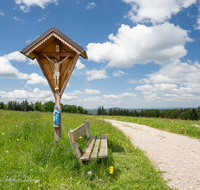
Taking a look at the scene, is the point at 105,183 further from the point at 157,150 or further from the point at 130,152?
the point at 157,150

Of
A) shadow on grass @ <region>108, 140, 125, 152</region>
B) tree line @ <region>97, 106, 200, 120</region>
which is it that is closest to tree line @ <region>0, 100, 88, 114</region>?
tree line @ <region>97, 106, 200, 120</region>

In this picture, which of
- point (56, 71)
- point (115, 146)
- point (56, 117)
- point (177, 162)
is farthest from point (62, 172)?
point (177, 162)

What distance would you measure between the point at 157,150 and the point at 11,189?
18.0 feet

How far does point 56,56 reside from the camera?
17.2ft

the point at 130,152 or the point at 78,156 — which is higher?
the point at 78,156

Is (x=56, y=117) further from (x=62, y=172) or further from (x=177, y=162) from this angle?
(x=177, y=162)

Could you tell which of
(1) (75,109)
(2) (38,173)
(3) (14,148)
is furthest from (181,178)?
(1) (75,109)

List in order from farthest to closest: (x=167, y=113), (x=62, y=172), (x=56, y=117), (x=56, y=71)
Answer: (x=167, y=113) < (x=56, y=71) < (x=56, y=117) < (x=62, y=172)

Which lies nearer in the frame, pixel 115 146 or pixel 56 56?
pixel 56 56

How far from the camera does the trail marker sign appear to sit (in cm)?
487

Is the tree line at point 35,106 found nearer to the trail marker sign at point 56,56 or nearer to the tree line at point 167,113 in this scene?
the tree line at point 167,113

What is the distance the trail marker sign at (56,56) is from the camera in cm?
487

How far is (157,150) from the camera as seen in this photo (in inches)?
251

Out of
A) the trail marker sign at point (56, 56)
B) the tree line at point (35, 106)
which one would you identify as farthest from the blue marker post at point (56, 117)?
the tree line at point (35, 106)
